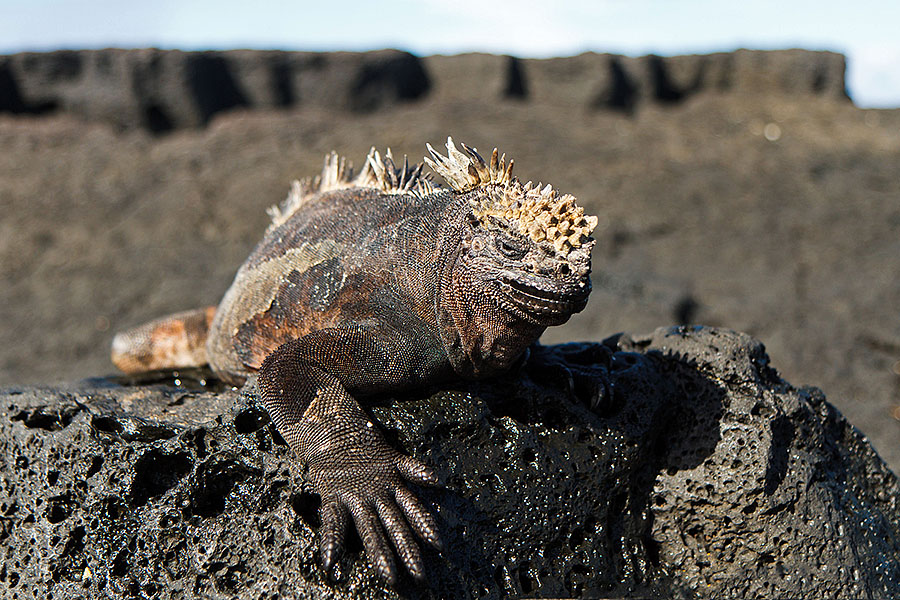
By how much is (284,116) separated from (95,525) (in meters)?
10.7

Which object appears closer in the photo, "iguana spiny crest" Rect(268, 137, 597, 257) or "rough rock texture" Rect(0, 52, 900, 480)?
"iguana spiny crest" Rect(268, 137, 597, 257)

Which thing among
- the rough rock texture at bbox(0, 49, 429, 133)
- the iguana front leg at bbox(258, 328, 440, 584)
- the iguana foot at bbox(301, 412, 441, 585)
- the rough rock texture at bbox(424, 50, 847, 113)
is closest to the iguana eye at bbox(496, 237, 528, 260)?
the iguana front leg at bbox(258, 328, 440, 584)

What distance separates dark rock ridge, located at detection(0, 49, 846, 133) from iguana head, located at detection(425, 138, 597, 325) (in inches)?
412

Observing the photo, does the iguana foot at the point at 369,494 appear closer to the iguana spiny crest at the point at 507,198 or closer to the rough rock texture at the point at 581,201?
the iguana spiny crest at the point at 507,198

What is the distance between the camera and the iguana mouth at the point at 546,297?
2.67 metres

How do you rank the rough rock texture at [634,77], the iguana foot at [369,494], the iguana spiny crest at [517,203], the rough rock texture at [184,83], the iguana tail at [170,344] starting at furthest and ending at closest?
1. the rough rock texture at [634,77]
2. the rough rock texture at [184,83]
3. the iguana tail at [170,344]
4. the iguana spiny crest at [517,203]
5. the iguana foot at [369,494]

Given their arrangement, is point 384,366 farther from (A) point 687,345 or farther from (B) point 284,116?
(B) point 284,116

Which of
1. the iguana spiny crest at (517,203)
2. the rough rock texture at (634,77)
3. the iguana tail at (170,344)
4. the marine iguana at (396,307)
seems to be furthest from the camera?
the rough rock texture at (634,77)

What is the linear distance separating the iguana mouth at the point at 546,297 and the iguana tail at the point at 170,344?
2.43m

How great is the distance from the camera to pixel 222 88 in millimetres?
12648

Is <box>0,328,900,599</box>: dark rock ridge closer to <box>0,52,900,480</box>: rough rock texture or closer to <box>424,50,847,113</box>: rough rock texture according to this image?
<box>0,52,900,480</box>: rough rock texture

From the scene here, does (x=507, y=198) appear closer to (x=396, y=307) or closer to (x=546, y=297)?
(x=546, y=297)

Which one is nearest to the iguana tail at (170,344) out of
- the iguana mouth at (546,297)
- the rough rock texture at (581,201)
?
the iguana mouth at (546,297)

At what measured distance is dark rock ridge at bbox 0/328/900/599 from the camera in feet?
9.00
